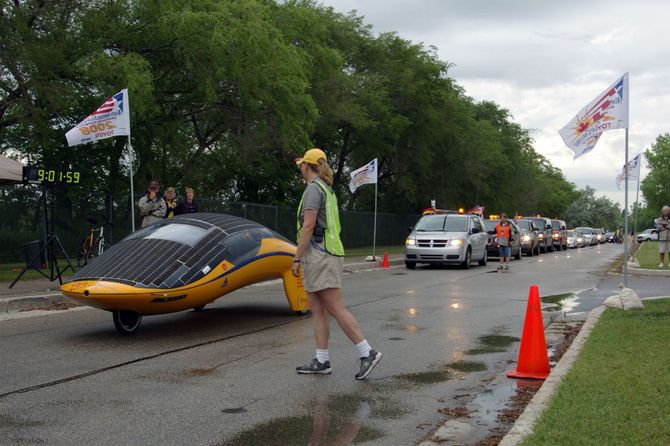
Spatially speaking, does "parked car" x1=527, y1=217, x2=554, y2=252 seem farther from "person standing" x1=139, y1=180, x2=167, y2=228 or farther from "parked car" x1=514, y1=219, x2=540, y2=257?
"person standing" x1=139, y1=180, x2=167, y2=228

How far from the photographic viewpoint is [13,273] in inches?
685

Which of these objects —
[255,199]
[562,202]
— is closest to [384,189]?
[255,199]

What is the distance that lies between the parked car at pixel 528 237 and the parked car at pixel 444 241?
10.9m

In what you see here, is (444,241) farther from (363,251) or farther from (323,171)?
(323,171)

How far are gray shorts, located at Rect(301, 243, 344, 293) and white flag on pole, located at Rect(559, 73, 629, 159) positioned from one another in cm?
667

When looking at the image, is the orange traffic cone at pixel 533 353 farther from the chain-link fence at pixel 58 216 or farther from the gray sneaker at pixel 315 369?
the chain-link fence at pixel 58 216

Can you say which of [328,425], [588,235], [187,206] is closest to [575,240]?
[588,235]

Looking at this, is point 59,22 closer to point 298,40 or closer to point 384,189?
point 298,40

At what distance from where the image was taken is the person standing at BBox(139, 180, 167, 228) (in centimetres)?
1477

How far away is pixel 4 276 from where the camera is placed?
54.4 feet

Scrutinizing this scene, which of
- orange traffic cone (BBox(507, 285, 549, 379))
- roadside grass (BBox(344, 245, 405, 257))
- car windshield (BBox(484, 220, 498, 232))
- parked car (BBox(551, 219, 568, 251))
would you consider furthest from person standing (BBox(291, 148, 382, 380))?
parked car (BBox(551, 219, 568, 251))

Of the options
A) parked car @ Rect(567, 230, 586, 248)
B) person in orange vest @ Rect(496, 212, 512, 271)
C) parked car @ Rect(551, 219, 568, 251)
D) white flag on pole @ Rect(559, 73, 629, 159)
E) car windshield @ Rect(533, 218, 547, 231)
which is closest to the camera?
white flag on pole @ Rect(559, 73, 629, 159)

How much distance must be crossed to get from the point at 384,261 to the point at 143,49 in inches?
417

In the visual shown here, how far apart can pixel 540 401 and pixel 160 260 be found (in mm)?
5286
